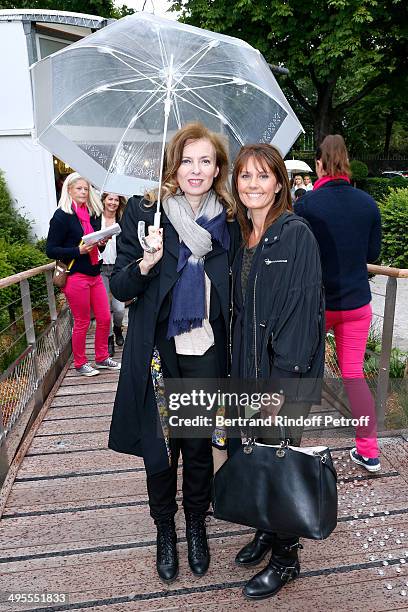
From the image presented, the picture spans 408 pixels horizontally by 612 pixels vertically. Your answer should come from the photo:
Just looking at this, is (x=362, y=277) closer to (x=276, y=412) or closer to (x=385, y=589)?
(x=276, y=412)

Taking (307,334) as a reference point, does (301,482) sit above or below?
below

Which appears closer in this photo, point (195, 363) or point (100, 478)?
point (195, 363)

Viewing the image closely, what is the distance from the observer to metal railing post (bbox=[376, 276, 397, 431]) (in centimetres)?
308

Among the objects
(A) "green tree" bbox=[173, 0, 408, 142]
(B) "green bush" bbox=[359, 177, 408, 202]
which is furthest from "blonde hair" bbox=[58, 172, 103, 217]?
(B) "green bush" bbox=[359, 177, 408, 202]

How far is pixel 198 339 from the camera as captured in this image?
2.09m

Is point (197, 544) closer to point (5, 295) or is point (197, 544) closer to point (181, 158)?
point (181, 158)

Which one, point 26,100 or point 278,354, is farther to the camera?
point 26,100

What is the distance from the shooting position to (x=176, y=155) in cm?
201

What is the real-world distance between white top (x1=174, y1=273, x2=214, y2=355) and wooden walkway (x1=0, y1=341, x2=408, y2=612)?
1.00m

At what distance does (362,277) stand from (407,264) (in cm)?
552

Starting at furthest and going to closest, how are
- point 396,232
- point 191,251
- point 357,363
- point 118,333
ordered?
1. point 396,232
2. point 118,333
3. point 357,363
4. point 191,251

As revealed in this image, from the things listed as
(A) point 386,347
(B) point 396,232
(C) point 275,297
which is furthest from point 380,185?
(C) point 275,297

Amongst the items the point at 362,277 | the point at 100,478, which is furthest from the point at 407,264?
the point at 100,478

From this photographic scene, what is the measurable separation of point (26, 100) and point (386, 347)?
8.05 m
